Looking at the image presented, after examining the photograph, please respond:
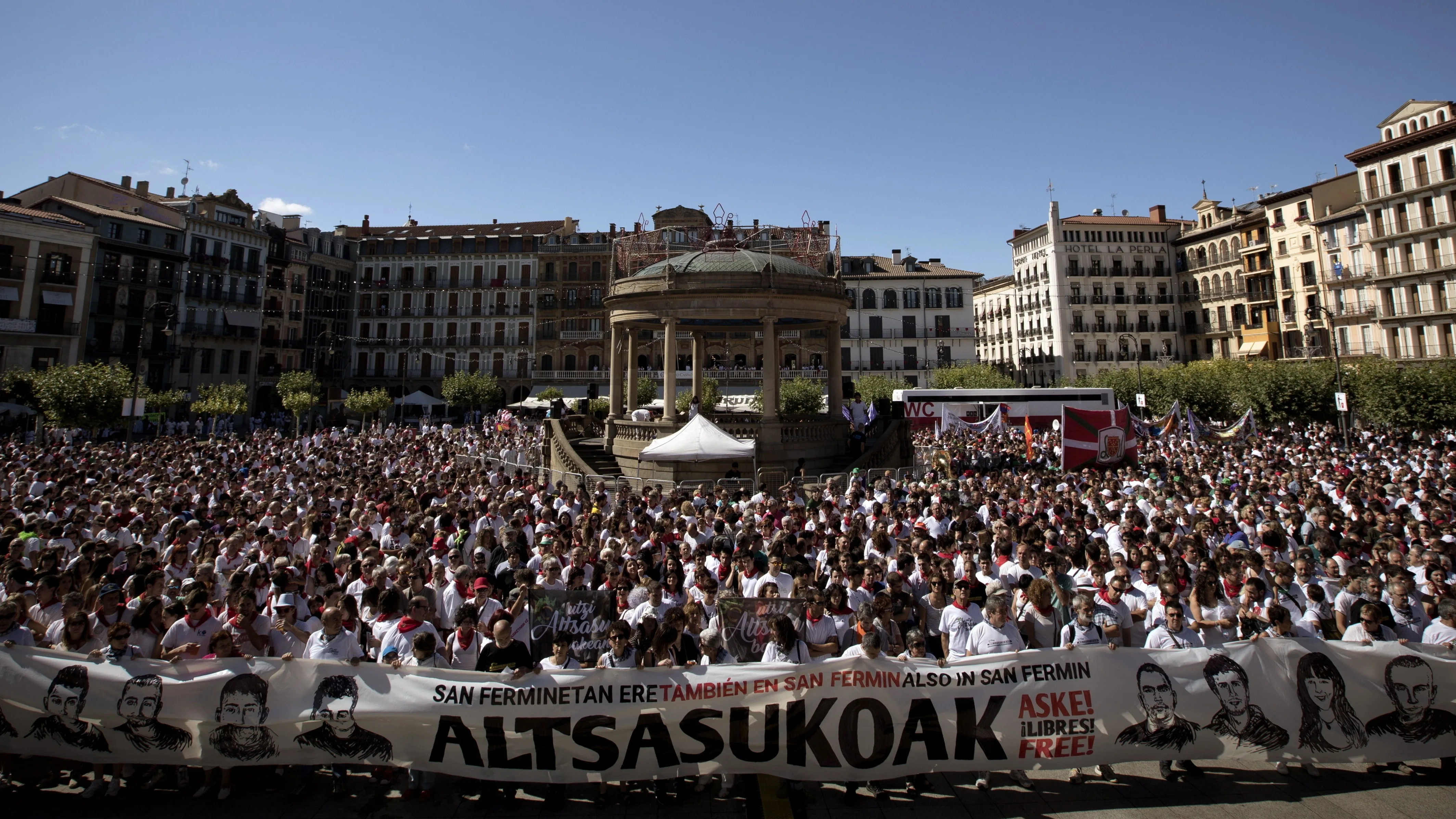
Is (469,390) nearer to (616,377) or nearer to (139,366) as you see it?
(139,366)

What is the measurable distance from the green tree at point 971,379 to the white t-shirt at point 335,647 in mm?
56339

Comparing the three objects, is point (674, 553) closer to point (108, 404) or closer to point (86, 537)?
point (86, 537)

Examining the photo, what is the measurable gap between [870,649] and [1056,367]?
244ft

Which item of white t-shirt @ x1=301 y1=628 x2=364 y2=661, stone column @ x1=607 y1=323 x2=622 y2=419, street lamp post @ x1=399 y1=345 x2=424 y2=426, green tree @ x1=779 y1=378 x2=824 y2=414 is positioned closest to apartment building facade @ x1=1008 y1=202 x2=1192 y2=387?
green tree @ x1=779 y1=378 x2=824 y2=414

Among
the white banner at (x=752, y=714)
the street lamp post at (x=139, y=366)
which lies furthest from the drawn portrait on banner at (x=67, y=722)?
the street lamp post at (x=139, y=366)

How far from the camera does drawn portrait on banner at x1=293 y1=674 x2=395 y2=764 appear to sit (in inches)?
243

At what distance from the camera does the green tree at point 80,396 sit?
3042cm

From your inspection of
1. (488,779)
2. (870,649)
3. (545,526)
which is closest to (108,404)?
(545,526)

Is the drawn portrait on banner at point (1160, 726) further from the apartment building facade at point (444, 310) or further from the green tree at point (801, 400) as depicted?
the apartment building facade at point (444, 310)

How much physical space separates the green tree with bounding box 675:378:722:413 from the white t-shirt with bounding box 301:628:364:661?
21546 millimetres

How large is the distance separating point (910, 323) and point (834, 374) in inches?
A: 1881

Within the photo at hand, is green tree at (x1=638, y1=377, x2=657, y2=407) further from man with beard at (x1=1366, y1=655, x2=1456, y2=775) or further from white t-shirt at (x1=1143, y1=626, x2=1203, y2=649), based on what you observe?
man with beard at (x1=1366, y1=655, x2=1456, y2=775)

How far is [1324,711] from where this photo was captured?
6.45m

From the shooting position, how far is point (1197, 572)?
7695 mm
